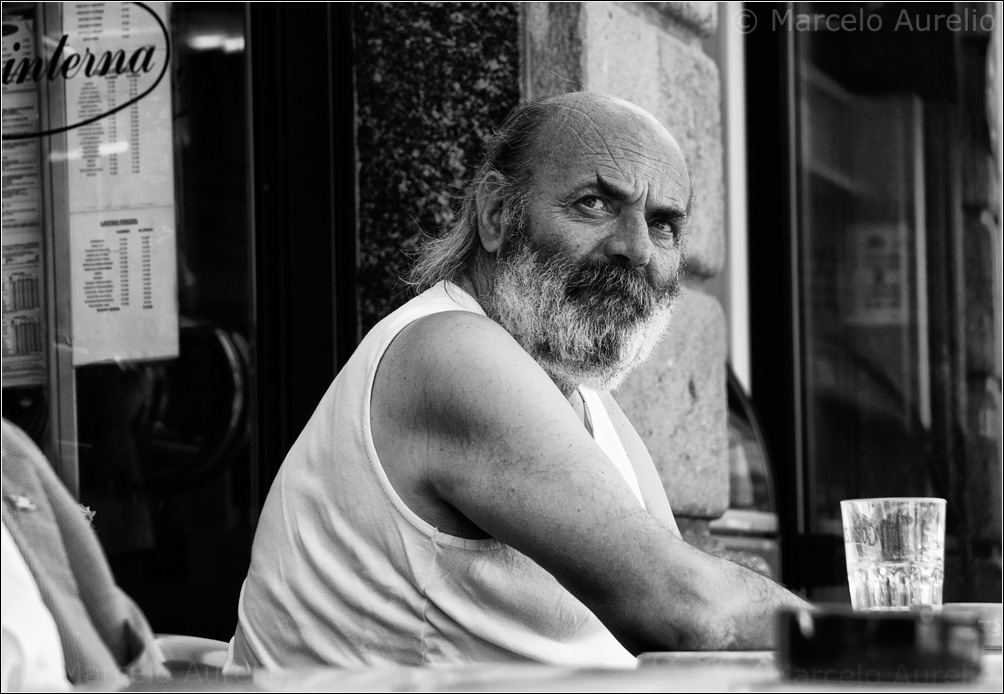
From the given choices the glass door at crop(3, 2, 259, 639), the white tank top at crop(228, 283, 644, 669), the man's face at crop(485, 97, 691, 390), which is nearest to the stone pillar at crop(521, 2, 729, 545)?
the glass door at crop(3, 2, 259, 639)

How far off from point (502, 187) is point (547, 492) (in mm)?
808

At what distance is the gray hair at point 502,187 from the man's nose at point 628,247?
0.54 ft

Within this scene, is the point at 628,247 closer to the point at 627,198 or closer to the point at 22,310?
the point at 627,198

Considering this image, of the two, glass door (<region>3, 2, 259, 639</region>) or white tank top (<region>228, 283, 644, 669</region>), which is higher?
glass door (<region>3, 2, 259, 639</region>)

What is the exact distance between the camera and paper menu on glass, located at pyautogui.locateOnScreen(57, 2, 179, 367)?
3.45 meters

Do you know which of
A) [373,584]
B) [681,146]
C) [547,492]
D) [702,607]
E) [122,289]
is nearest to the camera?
[702,607]

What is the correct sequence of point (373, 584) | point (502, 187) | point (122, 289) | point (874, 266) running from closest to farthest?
point (373, 584), point (502, 187), point (122, 289), point (874, 266)

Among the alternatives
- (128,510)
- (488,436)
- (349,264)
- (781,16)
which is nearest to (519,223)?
(488,436)

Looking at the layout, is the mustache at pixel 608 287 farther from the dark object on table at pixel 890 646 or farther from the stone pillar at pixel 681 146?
the dark object on table at pixel 890 646

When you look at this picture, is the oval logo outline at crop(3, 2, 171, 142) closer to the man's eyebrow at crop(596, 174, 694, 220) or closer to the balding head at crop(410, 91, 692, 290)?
the balding head at crop(410, 91, 692, 290)

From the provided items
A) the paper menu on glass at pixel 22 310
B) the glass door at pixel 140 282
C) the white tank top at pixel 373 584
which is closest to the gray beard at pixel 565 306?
the white tank top at pixel 373 584

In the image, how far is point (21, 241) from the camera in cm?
348

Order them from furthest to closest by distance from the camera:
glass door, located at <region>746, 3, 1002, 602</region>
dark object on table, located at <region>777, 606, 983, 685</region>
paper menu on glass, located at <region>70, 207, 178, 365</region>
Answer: glass door, located at <region>746, 3, 1002, 602</region> → paper menu on glass, located at <region>70, 207, 178, 365</region> → dark object on table, located at <region>777, 606, 983, 685</region>

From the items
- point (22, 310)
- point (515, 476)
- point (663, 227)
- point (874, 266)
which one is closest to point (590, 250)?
point (663, 227)
